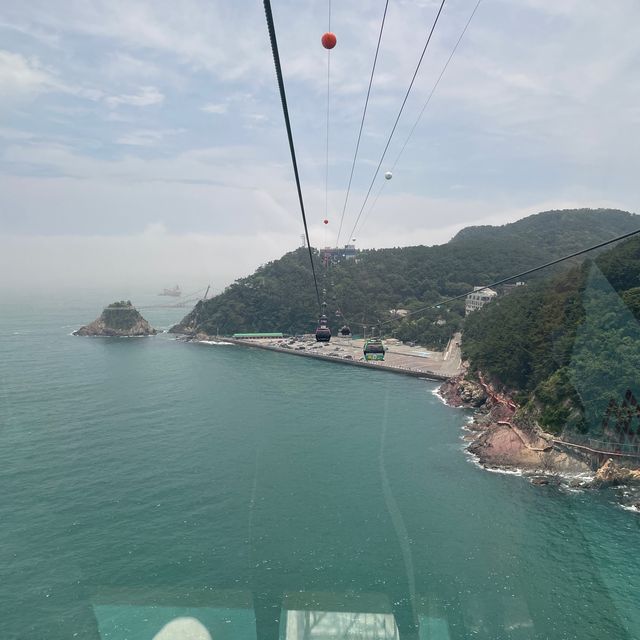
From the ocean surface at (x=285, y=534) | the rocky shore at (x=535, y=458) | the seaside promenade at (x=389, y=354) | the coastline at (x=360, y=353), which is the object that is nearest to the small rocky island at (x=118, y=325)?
the coastline at (x=360, y=353)

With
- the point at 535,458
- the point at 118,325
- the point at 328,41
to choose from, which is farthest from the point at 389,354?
the point at 328,41

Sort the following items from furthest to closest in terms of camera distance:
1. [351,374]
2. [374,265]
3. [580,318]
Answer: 1. [374,265]
2. [351,374]
3. [580,318]

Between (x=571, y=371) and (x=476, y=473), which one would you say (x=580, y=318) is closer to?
(x=571, y=371)

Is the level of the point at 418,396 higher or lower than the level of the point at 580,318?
lower

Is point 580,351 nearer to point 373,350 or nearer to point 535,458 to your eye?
point 535,458

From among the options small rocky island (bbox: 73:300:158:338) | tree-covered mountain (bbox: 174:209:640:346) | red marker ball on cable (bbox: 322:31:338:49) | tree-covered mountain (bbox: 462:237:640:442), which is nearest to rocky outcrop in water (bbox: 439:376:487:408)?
tree-covered mountain (bbox: 462:237:640:442)

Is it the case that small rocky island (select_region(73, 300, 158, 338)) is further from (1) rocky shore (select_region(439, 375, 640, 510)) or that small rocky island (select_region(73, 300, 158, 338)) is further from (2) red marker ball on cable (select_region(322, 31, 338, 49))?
(2) red marker ball on cable (select_region(322, 31, 338, 49))

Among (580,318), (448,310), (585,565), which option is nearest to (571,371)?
(580,318)
